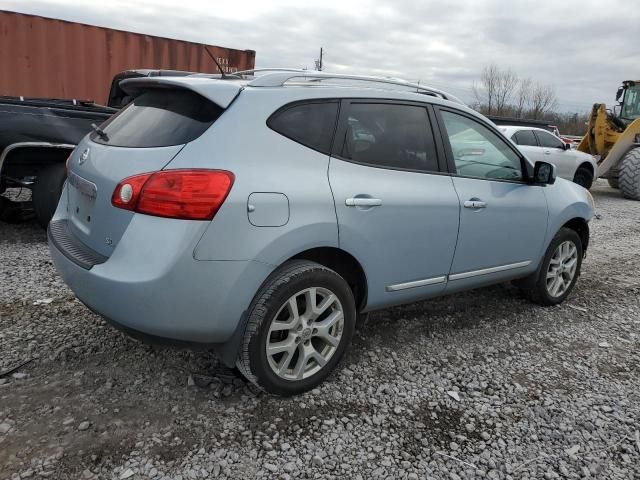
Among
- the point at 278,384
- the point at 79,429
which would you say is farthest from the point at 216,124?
the point at 79,429

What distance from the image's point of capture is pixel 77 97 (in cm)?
996

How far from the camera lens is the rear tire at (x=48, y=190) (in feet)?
17.3

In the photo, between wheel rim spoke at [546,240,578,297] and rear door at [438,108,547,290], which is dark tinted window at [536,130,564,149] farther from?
rear door at [438,108,547,290]

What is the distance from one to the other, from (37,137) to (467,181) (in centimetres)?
403

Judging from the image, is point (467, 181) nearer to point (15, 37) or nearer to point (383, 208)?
point (383, 208)

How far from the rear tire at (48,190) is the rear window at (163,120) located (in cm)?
259

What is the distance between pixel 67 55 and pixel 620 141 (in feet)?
39.2

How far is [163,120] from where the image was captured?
269 cm

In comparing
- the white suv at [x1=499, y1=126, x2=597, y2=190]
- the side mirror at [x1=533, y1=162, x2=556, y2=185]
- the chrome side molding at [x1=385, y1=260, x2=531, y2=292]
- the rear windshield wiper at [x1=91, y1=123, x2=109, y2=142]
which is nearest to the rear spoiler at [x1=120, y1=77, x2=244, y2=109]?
the rear windshield wiper at [x1=91, y1=123, x2=109, y2=142]

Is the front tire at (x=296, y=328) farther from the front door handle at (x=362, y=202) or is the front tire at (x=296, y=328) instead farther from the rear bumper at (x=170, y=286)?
the front door handle at (x=362, y=202)

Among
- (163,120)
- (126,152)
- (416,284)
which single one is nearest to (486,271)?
(416,284)

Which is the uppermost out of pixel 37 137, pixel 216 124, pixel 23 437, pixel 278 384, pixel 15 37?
pixel 15 37

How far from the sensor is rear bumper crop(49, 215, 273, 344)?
7.63 feet

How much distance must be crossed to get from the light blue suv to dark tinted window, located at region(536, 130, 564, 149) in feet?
31.1
